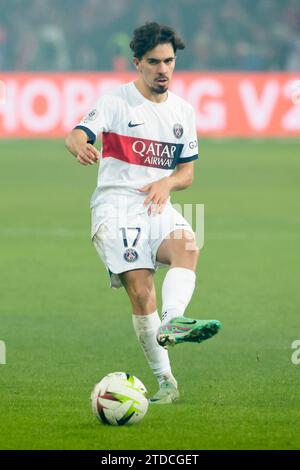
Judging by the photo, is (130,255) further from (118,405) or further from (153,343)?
(118,405)

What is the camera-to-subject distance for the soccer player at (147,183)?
277 inches

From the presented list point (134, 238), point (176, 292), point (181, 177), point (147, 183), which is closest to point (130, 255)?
point (134, 238)

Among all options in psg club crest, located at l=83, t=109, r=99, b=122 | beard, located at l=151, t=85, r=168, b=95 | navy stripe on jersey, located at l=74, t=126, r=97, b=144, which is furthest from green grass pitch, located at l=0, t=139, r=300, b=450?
beard, located at l=151, t=85, r=168, b=95

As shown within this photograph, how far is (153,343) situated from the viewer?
7.18m

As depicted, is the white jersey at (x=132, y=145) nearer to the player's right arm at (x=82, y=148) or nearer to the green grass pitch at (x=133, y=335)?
the player's right arm at (x=82, y=148)

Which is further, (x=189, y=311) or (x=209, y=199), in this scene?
(x=209, y=199)

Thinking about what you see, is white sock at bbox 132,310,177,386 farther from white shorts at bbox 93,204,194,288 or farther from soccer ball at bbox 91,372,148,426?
soccer ball at bbox 91,372,148,426

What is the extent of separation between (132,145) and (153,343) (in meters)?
1.15
